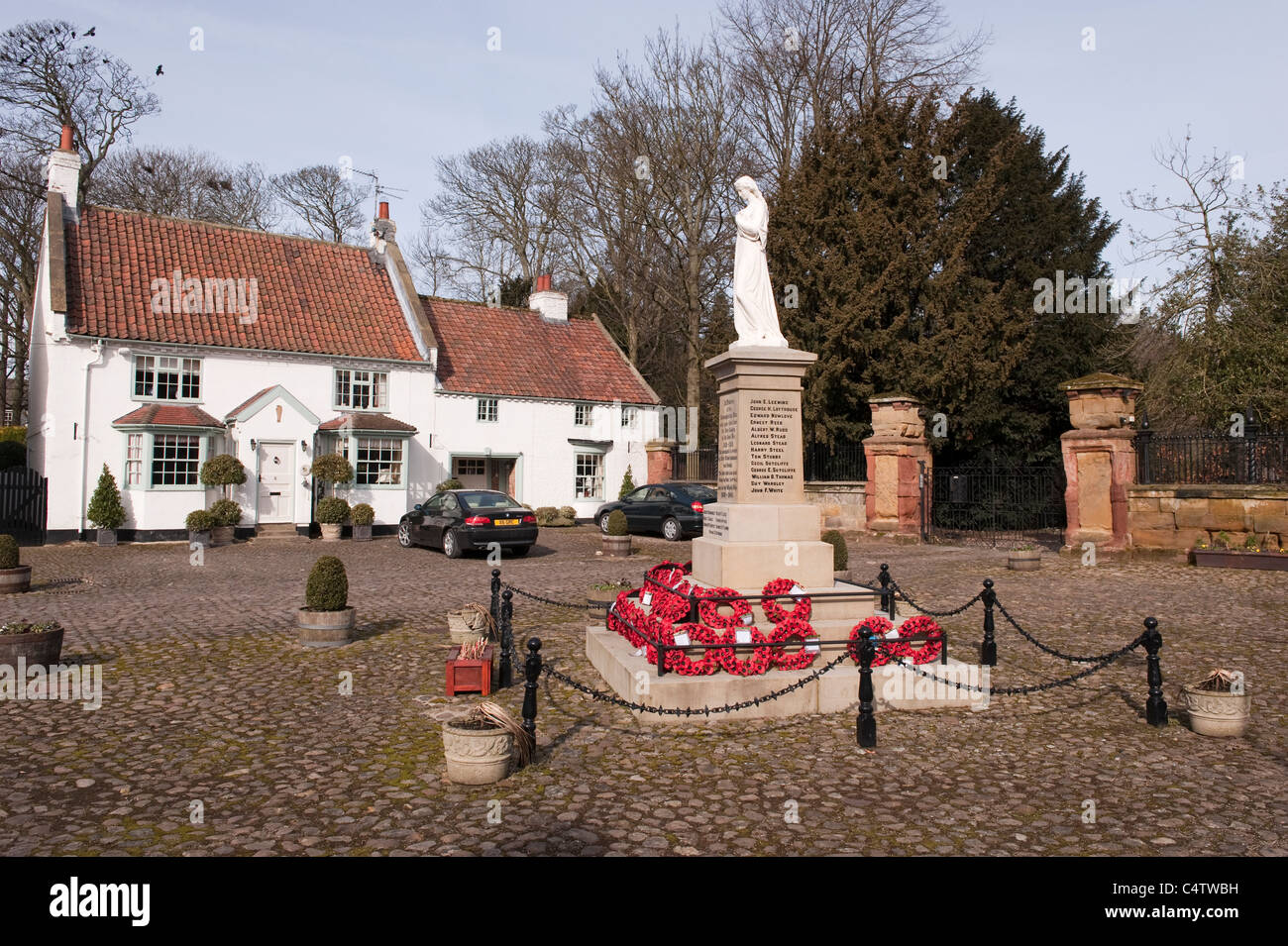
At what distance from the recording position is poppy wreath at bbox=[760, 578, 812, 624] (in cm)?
788

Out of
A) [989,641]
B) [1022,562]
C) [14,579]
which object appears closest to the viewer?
[989,641]

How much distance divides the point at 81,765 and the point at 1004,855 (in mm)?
5858

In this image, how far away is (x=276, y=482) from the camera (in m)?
24.3

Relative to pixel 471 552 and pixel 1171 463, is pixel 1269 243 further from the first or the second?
pixel 471 552

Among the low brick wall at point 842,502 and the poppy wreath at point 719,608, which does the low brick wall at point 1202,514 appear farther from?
the poppy wreath at point 719,608

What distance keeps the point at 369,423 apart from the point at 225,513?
4.78m

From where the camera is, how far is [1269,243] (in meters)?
19.8

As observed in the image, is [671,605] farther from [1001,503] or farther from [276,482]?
[1001,503]

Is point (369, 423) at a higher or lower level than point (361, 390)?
lower

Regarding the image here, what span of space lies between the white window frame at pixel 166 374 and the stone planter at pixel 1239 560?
24416 millimetres

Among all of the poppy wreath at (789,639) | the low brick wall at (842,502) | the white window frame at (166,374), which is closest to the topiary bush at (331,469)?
the white window frame at (166,374)

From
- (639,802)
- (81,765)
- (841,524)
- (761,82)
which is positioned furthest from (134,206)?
(639,802)

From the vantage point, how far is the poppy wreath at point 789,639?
753 centimetres

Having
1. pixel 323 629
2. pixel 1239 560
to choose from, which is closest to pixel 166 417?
pixel 323 629
